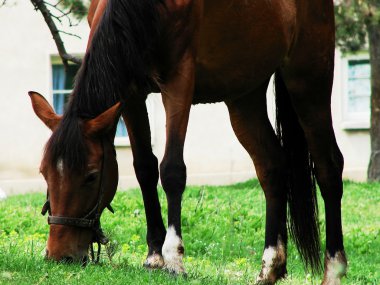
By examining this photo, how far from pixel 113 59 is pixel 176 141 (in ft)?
1.87

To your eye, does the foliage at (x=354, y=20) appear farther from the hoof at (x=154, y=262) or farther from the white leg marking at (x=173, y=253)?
the white leg marking at (x=173, y=253)

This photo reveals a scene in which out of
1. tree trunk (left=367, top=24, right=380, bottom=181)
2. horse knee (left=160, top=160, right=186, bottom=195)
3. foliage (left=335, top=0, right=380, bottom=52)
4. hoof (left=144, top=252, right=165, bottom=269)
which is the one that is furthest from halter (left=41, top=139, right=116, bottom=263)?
tree trunk (left=367, top=24, right=380, bottom=181)

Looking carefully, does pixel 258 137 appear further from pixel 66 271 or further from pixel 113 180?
pixel 66 271

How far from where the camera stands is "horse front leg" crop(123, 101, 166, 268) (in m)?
5.93

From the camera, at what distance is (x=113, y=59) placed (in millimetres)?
5270

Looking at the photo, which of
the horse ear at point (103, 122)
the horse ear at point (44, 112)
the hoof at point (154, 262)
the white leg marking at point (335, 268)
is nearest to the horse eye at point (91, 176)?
the horse ear at point (103, 122)

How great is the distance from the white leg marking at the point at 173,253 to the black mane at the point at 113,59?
0.62 m

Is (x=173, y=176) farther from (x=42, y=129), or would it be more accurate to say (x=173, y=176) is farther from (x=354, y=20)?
(x=42, y=129)

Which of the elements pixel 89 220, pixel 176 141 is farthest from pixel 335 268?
pixel 89 220

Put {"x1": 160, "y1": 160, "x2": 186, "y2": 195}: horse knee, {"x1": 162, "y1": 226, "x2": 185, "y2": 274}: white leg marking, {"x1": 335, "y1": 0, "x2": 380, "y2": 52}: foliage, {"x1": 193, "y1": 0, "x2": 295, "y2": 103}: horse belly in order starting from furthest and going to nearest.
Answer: {"x1": 335, "y1": 0, "x2": 380, "y2": 52}: foliage
{"x1": 193, "y1": 0, "x2": 295, "y2": 103}: horse belly
{"x1": 160, "y1": 160, "x2": 186, "y2": 195}: horse knee
{"x1": 162, "y1": 226, "x2": 185, "y2": 274}: white leg marking

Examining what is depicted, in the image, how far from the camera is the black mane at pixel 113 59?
526 centimetres

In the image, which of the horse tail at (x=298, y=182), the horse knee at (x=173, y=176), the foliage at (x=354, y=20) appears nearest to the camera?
the horse knee at (x=173, y=176)

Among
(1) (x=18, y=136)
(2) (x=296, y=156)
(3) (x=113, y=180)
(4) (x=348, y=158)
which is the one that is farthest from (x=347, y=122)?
(3) (x=113, y=180)

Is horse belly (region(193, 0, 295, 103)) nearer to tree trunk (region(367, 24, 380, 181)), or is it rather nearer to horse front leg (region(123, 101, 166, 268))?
horse front leg (region(123, 101, 166, 268))
